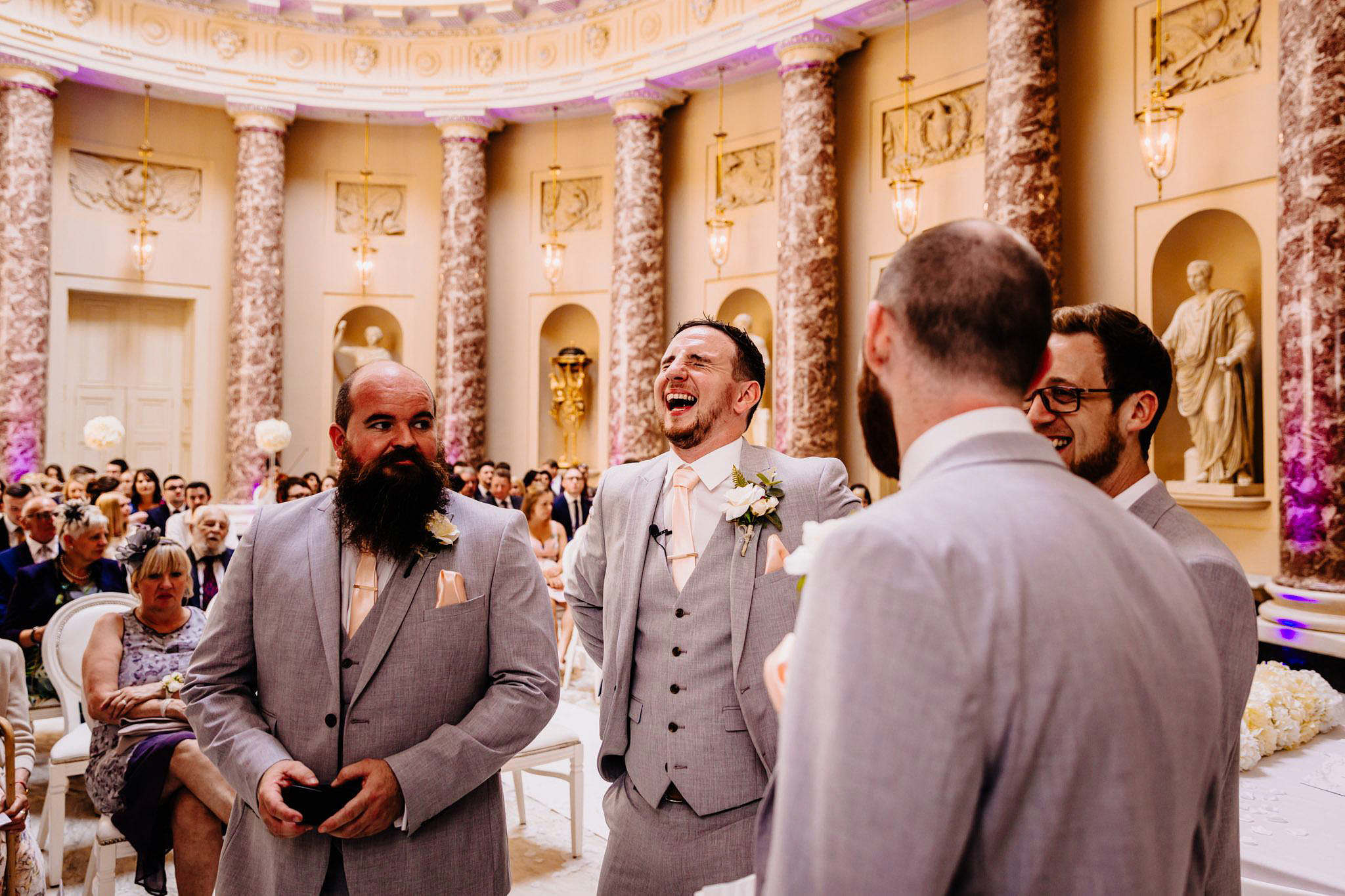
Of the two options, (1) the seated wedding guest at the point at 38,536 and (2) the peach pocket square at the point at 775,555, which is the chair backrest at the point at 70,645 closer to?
(1) the seated wedding guest at the point at 38,536

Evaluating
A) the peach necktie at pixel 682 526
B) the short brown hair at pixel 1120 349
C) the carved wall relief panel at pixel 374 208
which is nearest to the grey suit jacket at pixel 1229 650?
the short brown hair at pixel 1120 349

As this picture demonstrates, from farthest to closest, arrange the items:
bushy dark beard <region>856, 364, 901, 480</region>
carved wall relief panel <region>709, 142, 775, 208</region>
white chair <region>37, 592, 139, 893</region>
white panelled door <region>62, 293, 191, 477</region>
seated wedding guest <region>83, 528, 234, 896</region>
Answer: white panelled door <region>62, 293, 191, 477</region>, carved wall relief panel <region>709, 142, 775, 208</region>, white chair <region>37, 592, 139, 893</region>, seated wedding guest <region>83, 528, 234, 896</region>, bushy dark beard <region>856, 364, 901, 480</region>

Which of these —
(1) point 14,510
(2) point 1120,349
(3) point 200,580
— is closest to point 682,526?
(2) point 1120,349

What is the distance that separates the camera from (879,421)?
128cm

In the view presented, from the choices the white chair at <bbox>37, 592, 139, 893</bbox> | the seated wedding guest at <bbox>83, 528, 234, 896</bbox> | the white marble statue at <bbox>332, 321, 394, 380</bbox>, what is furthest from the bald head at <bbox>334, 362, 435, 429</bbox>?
the white marble statue at <bbox>332, 321, 394, 380</bbox>

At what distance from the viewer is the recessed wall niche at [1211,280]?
27.5 ft

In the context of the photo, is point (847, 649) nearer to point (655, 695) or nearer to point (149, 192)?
point (655, 695)

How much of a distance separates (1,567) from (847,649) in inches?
249

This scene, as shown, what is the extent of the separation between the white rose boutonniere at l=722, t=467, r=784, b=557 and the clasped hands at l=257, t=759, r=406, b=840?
3.40 feet

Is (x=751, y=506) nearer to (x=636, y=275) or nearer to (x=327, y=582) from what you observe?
(x=327, y=582)

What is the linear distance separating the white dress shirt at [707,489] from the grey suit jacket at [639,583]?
0.02 metres

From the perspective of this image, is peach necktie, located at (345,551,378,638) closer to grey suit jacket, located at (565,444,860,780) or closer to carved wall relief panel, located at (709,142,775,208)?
grey suit jacket, located at (565,444,860,780)

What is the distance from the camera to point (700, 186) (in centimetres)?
1391

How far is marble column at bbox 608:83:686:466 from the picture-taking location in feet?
Result: 43.3
